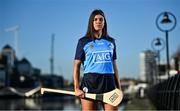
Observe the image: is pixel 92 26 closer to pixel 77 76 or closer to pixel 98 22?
pixel 98 22

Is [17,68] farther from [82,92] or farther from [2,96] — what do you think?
[82,92]

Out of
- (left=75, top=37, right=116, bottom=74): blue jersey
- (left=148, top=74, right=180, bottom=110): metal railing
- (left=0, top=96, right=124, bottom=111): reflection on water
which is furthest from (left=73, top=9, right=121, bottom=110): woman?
(left=0, top=96, right=124, bottom=111): reflection on water

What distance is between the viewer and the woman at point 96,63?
12.5ft

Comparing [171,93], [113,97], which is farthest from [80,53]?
[171,93]

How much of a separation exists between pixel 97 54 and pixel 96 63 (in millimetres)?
64

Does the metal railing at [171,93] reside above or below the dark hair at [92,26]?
below

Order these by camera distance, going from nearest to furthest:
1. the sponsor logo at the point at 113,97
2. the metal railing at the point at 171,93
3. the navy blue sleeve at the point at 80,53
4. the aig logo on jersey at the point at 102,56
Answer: the sponsor logo at the point at 113,97 → the aig logo on jersey at the point at 102,56 → the navy blue sleeve at the point at 80,53 → the metal railing at the point at 171,93

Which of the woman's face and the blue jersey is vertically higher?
the woman's face

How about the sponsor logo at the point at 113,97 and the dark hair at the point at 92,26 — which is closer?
the sponsor logo at the point at 113,97

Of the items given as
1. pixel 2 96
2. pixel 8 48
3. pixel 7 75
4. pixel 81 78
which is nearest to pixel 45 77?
pixel 7 75

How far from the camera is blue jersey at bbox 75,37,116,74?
12.5 ft

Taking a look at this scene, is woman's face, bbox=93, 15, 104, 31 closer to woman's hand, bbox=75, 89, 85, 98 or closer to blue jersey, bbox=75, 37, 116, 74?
blue jersey, bbox=75, 37, 116, 74

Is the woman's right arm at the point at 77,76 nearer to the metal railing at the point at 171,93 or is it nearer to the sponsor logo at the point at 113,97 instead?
the sponsor logo at the point at 113,97

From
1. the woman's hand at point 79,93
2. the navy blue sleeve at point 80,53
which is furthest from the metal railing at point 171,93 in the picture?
the woman's hand at point 79,93
